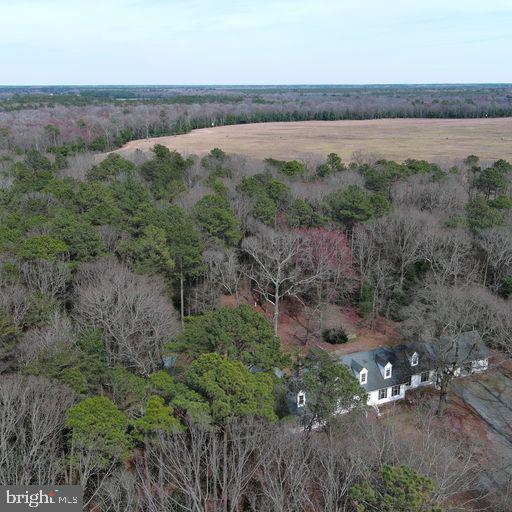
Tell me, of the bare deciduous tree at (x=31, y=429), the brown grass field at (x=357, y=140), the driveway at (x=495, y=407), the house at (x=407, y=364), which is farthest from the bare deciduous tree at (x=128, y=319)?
the brown grass field at (x=357, y=140)

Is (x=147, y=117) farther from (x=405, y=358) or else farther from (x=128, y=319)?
(x=405, y=358)

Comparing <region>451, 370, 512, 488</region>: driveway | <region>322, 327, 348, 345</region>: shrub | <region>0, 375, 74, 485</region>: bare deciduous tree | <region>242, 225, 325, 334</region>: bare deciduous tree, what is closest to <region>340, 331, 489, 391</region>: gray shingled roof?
<region>451, 370, 512, 488</region>: driveway

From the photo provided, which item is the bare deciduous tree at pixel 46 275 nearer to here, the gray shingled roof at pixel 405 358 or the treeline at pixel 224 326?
the treeline at pixel 224 326

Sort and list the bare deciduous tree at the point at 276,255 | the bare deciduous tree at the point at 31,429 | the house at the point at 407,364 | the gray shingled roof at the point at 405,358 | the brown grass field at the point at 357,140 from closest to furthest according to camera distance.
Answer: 1. the bare deciduous tree at the point at 31,429
2. the house at the point at 407,364
3. the gray shingled roof at the point at 405,358
4. the bare deciduous tree at the point at 276,255
5. the brown grass field at the point at 357,140

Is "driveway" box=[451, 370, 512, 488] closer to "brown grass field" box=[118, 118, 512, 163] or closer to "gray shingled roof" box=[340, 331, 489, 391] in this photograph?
"gray shingled roof" box=[340, 331, 489, 391]

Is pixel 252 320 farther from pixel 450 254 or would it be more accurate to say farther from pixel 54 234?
pixel 450 254

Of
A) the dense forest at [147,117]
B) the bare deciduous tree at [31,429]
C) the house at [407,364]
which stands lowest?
the house at [407,364]

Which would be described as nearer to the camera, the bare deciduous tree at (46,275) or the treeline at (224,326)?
the treeline at (224,326)
